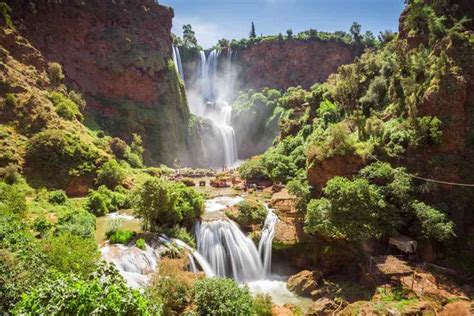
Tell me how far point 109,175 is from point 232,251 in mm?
15348

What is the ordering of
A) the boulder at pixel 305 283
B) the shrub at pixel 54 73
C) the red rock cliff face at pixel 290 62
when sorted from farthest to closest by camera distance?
1. the red rock cliff face at pixel 290 62
2. the shrub at pixel 54 73
3. the boulder at pixel 305 283

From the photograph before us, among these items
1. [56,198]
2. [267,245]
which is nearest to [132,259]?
[267,245]

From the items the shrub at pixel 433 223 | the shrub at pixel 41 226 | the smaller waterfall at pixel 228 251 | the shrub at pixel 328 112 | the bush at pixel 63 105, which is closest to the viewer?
the shrub at pixel 41 226

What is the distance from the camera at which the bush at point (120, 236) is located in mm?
20109

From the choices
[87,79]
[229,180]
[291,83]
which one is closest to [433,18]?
[229,180]

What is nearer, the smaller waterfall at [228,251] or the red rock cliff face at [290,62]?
the smaller waterfall at [228,251]

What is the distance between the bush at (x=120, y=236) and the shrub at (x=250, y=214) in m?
8.81

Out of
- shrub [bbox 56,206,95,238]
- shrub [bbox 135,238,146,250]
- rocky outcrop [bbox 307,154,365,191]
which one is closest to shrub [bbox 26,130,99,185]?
shrub [bbox 56,206,95,238]

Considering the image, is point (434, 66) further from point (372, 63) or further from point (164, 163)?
point (164, 163)

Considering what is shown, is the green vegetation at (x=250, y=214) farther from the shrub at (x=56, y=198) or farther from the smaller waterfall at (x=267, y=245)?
the shrub at (x=56, y=198)

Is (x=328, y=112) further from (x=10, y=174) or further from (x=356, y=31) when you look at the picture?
(x=356, y=31)

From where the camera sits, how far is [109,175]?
3169cm

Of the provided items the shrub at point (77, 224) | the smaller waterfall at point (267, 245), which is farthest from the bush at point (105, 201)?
the smaller waterfall at point (267, 245)

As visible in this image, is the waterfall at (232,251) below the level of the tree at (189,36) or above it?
below
